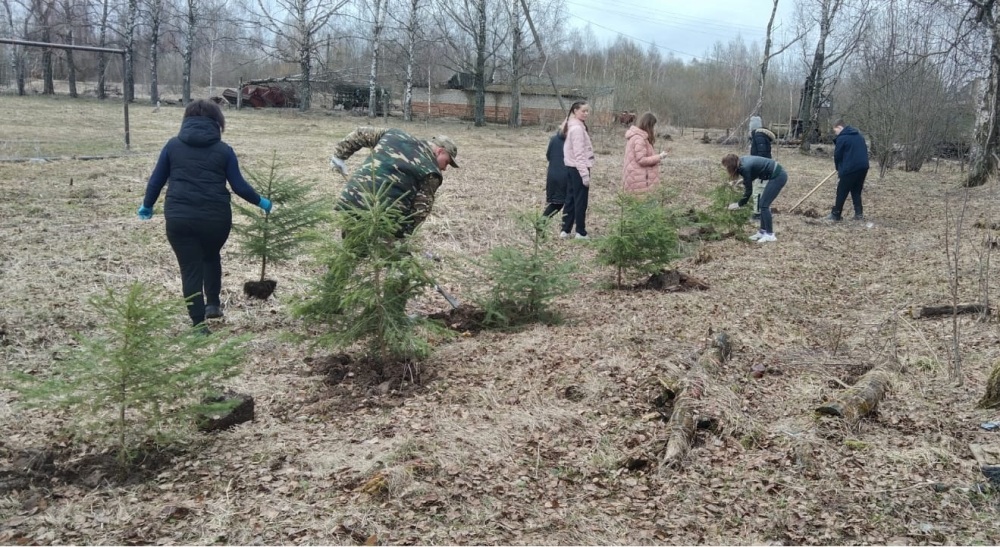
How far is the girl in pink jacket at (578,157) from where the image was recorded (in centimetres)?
936

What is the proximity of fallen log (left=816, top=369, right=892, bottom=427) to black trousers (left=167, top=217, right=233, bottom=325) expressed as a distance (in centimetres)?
424

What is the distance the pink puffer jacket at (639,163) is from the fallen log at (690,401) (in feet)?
15.5

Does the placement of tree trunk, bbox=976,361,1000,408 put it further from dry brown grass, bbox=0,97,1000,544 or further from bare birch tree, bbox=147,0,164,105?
bare birch tree, bbox=147,0,164,105

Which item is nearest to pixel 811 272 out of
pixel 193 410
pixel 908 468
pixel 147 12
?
pixel 908 468

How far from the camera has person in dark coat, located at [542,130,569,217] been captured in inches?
384

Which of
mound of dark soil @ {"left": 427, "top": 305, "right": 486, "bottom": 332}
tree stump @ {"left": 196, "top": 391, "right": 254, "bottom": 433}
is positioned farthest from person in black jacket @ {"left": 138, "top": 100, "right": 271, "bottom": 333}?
mound of dark soil @ {"left": 427, "top": 305, "right": 486, "bottom": 332}

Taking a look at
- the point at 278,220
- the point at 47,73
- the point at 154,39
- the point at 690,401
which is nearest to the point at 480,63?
the point at 154,39

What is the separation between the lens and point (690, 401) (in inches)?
167

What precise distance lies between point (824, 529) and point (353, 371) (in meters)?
2.96

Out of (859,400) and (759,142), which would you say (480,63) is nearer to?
(759,142)

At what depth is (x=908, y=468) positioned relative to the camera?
3.62m

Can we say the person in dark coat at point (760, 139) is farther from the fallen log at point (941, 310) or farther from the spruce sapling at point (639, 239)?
the fallen log at point (941, 310)

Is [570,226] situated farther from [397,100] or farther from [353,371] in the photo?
[397,100]

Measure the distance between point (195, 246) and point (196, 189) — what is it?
1.40 feet
